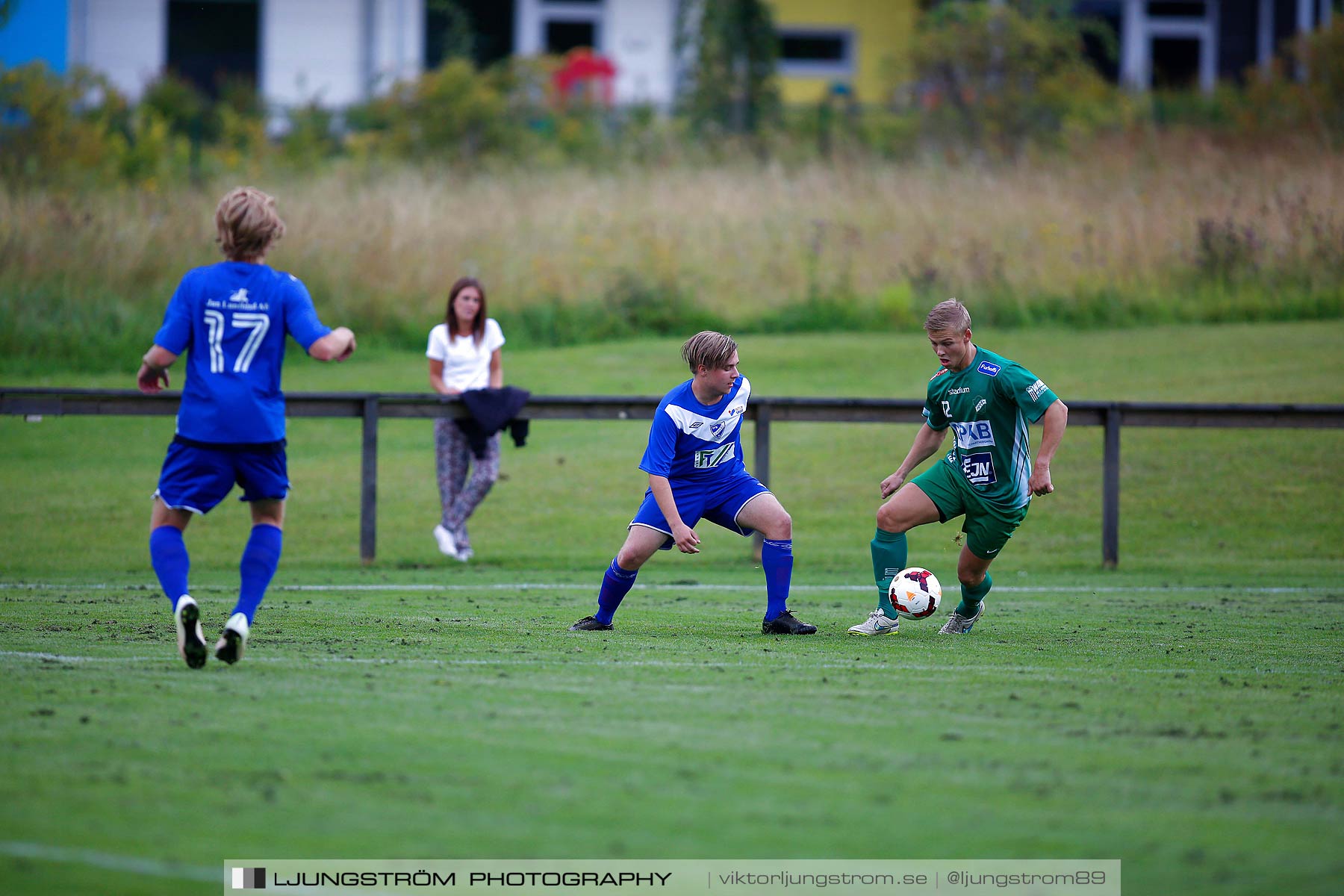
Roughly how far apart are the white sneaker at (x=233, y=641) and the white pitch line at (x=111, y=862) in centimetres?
210

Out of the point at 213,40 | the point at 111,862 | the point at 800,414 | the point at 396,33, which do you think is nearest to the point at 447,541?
the point at 800,414

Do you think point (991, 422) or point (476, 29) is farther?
point (476, 29)

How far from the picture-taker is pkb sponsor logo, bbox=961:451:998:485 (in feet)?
24.1

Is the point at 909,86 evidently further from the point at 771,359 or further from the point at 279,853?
the point at 279,853

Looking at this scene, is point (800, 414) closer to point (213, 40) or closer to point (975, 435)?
point (975, 435)

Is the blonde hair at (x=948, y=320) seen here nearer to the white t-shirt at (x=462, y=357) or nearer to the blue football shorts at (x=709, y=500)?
the blue football shorts at (x=709, y=500)

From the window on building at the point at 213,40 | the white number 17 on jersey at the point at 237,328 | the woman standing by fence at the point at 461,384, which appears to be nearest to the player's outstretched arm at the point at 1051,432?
the white number 17 on jersey at the point at 237,328

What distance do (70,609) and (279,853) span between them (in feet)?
16.7

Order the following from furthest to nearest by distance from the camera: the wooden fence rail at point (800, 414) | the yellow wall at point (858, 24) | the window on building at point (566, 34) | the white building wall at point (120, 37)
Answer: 1. the window on building at point (566, 34)
2. the yellow wall at point (858, 24)
3. the white building wall at point (120, 37)
4. the wooden fence rail at point (800, 414)

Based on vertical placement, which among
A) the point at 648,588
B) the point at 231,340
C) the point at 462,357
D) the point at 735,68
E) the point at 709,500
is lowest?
the point at 648,588

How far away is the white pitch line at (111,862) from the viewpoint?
3354 millimetres

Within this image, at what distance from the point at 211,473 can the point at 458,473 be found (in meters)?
5.78

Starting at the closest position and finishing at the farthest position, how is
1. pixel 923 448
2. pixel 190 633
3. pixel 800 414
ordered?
pixel 190 633, pixel 923 448, pixel 800 414

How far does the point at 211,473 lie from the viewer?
584 centimetres
